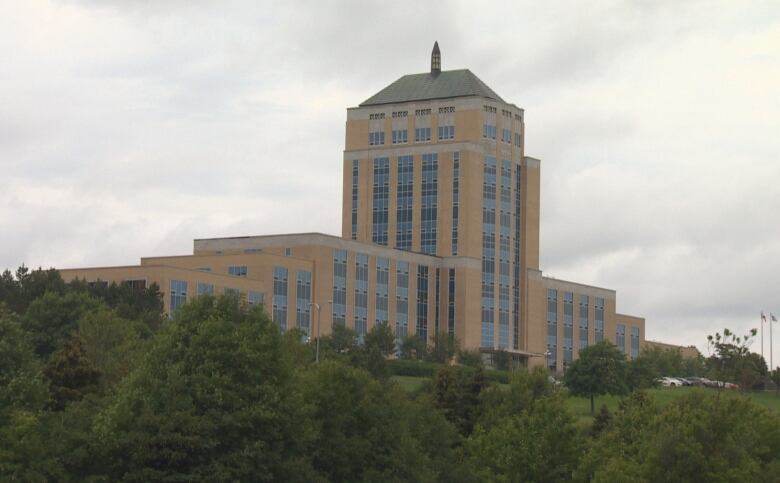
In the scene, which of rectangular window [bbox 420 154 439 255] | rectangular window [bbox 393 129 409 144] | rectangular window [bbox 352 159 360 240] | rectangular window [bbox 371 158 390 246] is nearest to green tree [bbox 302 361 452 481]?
rectangular window [bbox 420 154 439 255]

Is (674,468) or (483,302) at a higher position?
(483,302)

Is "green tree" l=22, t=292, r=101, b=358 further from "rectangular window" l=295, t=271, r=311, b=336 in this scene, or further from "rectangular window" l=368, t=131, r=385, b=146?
"rectangular window" l=368, t=131, r=385, b=146

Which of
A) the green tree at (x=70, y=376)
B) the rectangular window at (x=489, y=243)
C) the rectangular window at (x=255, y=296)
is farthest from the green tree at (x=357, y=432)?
the rectangular window at (x=489, y=243)

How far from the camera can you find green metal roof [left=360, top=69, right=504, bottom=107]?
18709 centimetres

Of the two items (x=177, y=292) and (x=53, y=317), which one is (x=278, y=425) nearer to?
(x=53, y=317)

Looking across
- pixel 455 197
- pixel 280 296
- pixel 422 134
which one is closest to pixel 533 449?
pixel 280 296

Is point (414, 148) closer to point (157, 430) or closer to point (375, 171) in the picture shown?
point (375, 171)

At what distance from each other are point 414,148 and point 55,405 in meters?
113

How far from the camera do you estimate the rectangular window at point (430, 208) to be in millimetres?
185250

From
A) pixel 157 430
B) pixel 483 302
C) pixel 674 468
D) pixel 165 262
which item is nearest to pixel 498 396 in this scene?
pixel 674 468

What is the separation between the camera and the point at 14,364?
233 ft

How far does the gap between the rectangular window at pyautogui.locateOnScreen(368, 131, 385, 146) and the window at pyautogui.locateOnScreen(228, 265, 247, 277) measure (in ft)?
105

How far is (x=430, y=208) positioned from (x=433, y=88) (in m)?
14.8

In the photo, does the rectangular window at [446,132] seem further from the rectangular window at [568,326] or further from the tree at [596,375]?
the tree at [596,375]
